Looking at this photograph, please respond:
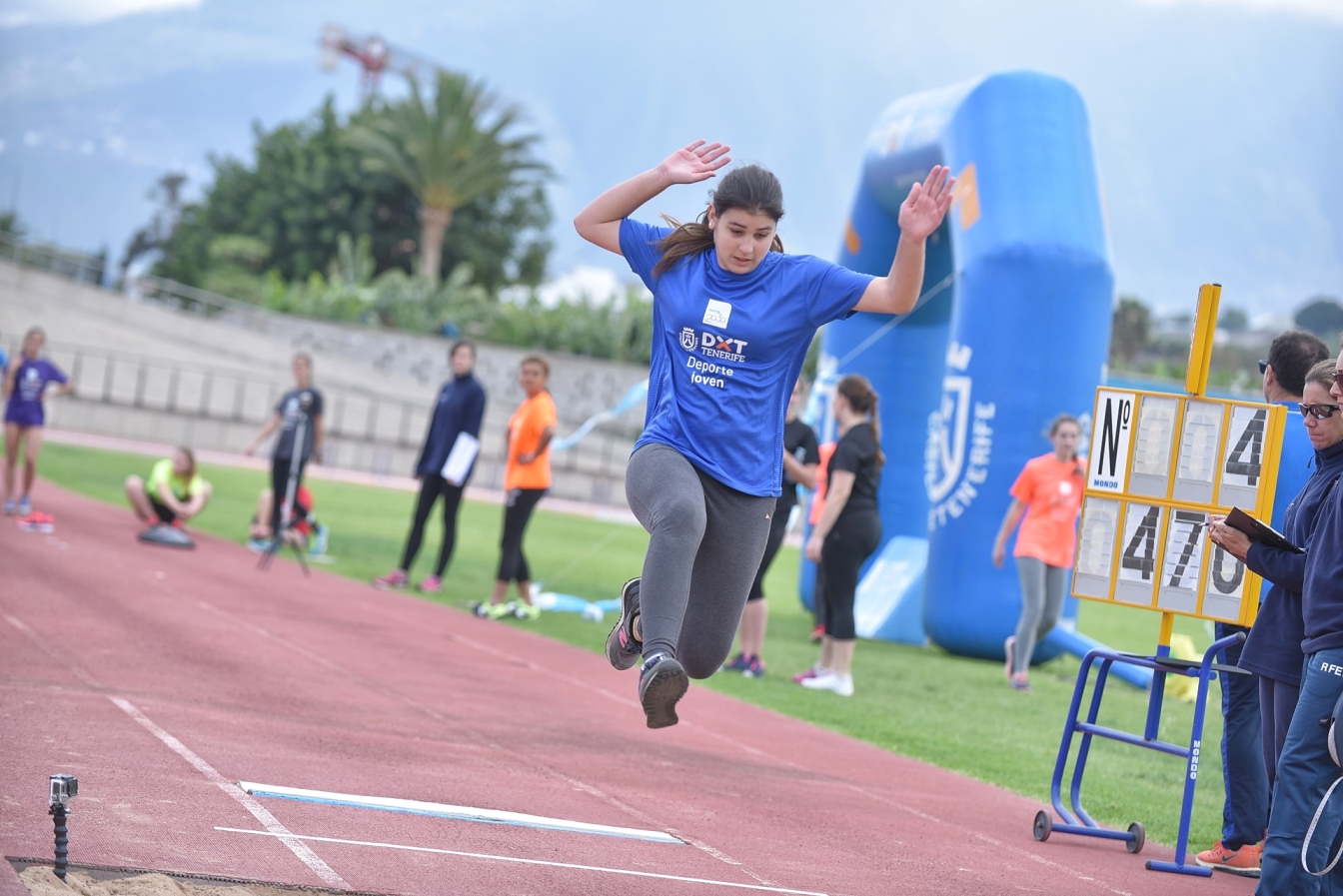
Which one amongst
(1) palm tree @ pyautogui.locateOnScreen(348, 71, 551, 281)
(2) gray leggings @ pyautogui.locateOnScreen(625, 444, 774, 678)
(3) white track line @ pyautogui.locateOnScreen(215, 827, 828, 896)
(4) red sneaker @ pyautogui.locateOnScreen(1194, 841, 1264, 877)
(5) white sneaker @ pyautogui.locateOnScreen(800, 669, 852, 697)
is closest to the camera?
(3) white track line @ pyautogui.locateOnScreen(215, 827, 828, 896)

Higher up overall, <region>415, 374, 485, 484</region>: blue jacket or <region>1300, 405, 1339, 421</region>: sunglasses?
<region>1300, 405, 1339, 421</region>: sunglasses

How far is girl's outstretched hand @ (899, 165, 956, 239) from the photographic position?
4.41 metres

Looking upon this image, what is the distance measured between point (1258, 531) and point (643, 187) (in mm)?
2531

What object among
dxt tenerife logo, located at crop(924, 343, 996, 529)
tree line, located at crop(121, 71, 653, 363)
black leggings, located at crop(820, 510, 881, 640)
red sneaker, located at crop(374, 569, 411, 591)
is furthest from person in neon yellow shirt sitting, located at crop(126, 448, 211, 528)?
tree line, located at crop(121, 71, 653, 363)

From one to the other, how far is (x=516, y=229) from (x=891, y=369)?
47.9 meters

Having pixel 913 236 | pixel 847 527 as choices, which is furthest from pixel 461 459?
pixel 913 236

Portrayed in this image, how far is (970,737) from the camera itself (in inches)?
336

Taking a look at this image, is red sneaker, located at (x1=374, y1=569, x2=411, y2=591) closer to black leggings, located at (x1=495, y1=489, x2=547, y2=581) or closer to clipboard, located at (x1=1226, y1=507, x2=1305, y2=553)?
black leggings, located at (x1=495, y1=489, x2=547, y2=581)

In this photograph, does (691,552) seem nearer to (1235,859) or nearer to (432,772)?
(432,772)

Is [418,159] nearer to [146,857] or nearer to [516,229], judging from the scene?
[516,229]

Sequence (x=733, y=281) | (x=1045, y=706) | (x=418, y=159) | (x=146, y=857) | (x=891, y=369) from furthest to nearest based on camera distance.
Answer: (x=418, y=159) < (x=891, y=369) < (x=1045, y=706) < (x=733, y=281) < (x=146, y=857)

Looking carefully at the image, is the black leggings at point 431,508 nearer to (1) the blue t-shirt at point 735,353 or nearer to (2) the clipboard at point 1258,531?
(1) the blue t-shirt at point 735,353

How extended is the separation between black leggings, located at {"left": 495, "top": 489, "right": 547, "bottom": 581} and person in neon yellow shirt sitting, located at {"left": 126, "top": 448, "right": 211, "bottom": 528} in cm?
436

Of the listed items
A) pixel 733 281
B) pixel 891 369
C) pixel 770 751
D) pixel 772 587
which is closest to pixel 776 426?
pixel 733 281
